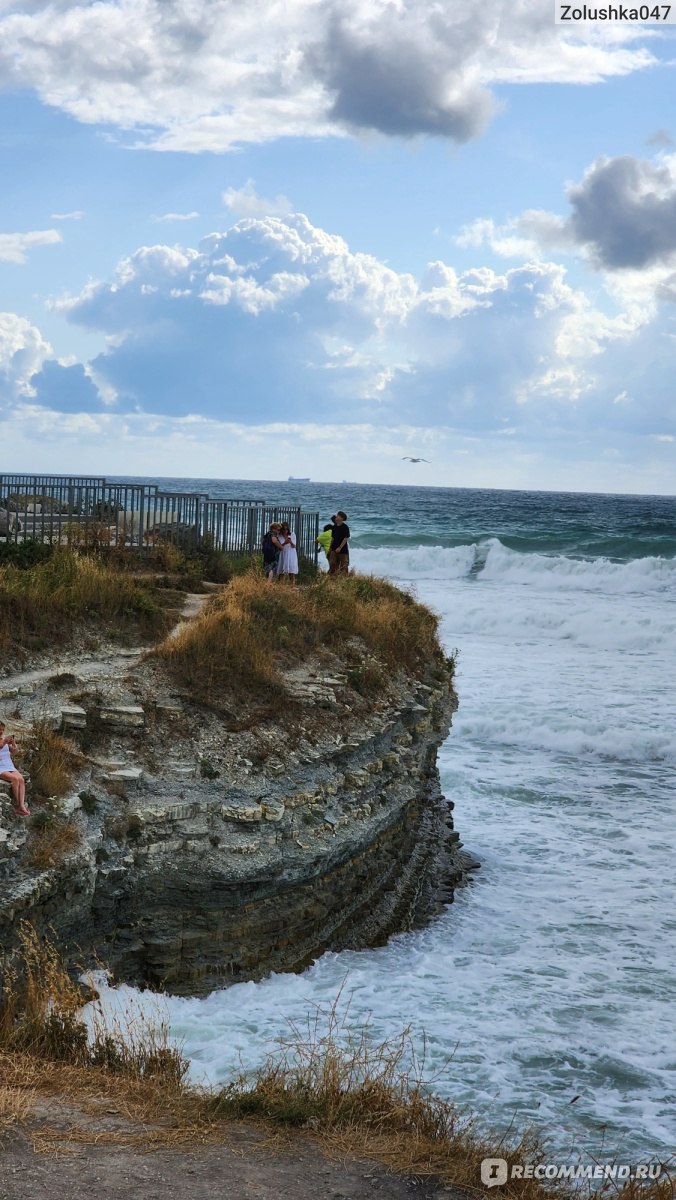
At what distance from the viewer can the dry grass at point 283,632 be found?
1430 cm

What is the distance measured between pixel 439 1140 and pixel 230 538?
1897 centimetres

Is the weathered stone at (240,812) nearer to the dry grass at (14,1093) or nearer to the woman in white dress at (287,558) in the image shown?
the dry grass at (14,1093)

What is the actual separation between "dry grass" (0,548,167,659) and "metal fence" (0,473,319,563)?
11.1ft

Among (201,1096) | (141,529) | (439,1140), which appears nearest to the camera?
(439,1140)

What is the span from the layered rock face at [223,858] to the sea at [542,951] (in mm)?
431

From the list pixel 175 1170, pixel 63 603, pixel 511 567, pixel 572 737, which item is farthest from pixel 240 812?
pixel 511 567

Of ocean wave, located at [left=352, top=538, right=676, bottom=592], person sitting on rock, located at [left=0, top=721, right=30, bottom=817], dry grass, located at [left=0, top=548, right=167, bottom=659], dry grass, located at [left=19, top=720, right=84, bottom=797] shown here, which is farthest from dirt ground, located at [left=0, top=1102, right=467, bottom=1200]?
ocean wave, located at [left=352, top=538, right=676, bottom=592]

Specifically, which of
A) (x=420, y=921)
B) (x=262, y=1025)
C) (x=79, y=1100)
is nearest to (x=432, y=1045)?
(x=262, y=1025)

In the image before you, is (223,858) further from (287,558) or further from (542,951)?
(287,558)

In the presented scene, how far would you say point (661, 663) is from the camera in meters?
34.1

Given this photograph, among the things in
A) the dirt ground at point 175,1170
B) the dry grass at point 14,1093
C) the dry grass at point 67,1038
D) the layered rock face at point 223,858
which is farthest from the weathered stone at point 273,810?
the dirt ground at point 175,1170

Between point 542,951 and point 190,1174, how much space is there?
301 inches

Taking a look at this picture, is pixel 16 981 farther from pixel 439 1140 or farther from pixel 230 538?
pixel 230 538

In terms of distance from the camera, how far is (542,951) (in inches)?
521
